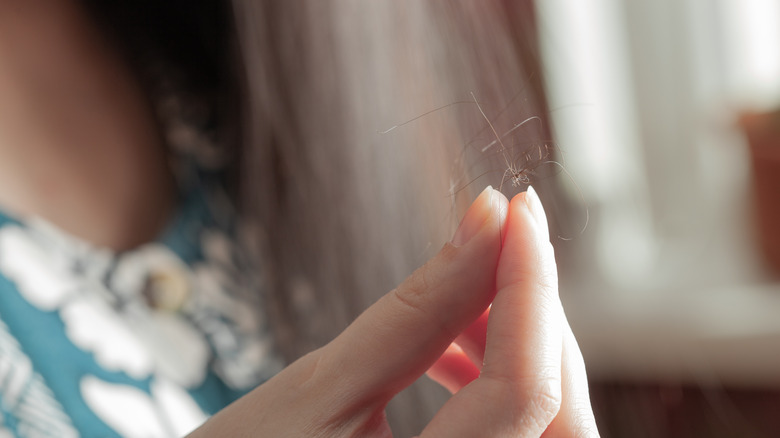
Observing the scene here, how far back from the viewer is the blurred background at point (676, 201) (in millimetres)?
741

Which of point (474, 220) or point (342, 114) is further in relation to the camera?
point (342, 114)

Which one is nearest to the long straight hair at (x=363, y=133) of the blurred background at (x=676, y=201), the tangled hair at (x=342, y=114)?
the tangled hair at (x=342, y=114)

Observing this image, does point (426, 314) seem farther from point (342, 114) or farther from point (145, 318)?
point (145, 318)

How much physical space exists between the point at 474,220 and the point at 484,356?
0.07 metres

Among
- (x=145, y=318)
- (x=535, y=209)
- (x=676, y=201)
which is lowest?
(x=676, y=201)

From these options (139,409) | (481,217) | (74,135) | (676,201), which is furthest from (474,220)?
(676,201)

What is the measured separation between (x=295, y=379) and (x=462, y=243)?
11cm

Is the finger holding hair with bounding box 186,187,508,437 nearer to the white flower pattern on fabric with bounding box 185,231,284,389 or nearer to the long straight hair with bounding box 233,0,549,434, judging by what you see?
the long straight hair with bounding box 233,0,549,434

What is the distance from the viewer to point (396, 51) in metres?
0.49

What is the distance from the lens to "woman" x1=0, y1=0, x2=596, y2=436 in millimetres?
272

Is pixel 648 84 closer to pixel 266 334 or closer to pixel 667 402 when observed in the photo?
pixel 667 402

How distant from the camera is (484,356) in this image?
28 cm

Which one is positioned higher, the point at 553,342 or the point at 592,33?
the point at 592,33

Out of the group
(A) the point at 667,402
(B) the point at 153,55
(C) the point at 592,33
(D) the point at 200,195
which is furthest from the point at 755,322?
(B) the point at 153,55
